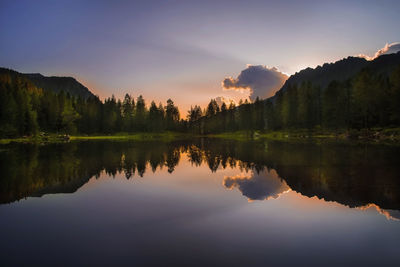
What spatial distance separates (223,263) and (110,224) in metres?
4.85

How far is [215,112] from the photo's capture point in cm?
17462

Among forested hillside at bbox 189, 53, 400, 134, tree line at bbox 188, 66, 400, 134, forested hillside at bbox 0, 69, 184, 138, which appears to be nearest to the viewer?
forested hillside at bbox 189, 53, 400, 134

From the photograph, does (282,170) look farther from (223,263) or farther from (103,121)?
(103,121)

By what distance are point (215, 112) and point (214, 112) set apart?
1.05 meters

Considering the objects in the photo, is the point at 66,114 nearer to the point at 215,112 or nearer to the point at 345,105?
the point at 215,112

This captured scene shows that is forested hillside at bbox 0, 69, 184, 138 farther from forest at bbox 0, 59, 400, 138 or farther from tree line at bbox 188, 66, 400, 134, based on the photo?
tree line at bbox 188, 66, 400, 134

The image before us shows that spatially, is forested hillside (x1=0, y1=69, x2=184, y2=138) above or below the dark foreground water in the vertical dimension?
above

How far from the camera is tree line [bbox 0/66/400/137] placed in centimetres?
6912

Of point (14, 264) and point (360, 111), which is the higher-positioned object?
point (360, 111)

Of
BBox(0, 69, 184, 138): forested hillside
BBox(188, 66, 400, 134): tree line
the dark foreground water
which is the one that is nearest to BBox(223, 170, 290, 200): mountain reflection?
the dark foreground water

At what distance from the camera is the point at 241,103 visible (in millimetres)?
165125

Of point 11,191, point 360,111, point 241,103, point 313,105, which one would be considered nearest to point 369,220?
point 11,191

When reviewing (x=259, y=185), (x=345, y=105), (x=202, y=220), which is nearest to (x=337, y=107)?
(x=345, y=105)

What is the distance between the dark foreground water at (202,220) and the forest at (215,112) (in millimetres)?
61697
